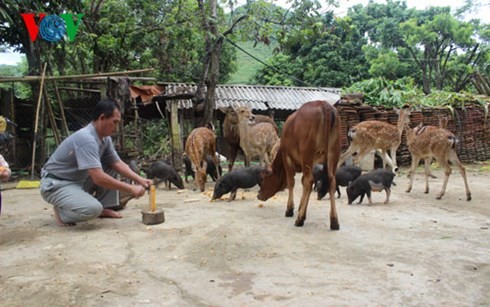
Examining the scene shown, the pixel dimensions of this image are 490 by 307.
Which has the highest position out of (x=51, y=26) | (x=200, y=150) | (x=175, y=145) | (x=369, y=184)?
(x=51, y=26)

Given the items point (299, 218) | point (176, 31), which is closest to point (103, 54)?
point (176, 31)

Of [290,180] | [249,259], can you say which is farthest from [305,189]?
[249,259]

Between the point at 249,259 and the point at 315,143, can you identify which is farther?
the point at 315,143

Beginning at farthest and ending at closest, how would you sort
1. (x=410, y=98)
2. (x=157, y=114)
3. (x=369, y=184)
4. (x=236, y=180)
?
(x=157, y=114), (x=410, y=98), (x=236, y=180), (x=369, y=184)

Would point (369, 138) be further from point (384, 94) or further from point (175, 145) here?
point (175, 145)

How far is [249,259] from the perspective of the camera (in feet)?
13.4

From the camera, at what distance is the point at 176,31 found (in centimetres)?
1662

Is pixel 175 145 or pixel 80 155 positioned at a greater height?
pixel 80 155

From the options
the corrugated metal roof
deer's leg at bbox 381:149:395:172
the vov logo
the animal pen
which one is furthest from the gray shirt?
the corrugated metal roof

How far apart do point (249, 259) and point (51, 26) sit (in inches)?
356

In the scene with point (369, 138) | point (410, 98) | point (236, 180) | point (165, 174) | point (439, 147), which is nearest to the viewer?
point (236, 180)

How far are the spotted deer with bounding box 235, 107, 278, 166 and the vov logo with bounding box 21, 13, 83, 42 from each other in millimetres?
4523

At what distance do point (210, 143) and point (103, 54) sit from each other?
8.92 m

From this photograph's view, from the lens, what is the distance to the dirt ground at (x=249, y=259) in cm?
320
